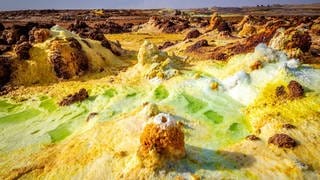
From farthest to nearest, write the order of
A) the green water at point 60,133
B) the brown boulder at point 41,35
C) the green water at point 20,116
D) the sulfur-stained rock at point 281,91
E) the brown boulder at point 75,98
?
the brown boulder at point 41,35 < the brown boulder at point 75,98 < the green water at point 20,116 < the sulfur-stained rock at point 281,91 < the green water at point 60,133

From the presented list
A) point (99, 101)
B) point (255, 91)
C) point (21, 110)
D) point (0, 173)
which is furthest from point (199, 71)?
point (0, 173)

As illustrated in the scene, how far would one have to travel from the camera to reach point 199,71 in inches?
668

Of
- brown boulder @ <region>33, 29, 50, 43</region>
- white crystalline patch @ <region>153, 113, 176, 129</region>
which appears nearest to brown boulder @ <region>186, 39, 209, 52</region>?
brown boulder @ <region>33, 29, 50, 43</region>

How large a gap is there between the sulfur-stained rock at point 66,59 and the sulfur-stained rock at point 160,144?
1029 cm

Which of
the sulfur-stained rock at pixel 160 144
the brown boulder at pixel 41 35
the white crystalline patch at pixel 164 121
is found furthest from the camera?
the brown boulder at pixel 41 35

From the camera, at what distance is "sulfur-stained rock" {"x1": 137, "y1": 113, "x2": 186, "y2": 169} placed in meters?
9.28

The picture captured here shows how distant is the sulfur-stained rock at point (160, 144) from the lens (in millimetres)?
9283

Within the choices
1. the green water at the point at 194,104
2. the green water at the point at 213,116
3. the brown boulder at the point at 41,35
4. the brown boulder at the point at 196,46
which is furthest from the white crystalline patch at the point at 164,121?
the brown boulder at the point at 41,35

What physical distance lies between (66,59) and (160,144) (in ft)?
36.6

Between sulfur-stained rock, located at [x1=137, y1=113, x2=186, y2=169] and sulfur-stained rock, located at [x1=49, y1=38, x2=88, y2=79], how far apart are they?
10290 mm

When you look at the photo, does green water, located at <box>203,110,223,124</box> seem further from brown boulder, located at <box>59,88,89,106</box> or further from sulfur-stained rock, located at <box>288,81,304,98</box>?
brown boulder, located at <box>59,88,89,106</box>

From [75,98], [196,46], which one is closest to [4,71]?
[75,98]

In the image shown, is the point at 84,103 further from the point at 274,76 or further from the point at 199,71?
the point at 274,76

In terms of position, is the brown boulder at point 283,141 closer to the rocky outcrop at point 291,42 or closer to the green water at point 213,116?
the green water at point 213,116
